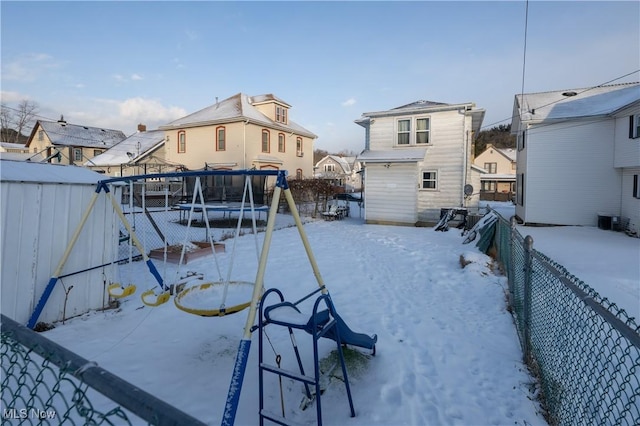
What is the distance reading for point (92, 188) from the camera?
4.98 metres

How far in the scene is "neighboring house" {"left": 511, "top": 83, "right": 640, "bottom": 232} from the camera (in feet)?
41.1

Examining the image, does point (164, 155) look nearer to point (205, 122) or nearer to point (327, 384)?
point (205, 122)

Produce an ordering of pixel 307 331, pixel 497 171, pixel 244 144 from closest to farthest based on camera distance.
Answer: pixel 307 331 → pixel 244 144 → pixel 497 171

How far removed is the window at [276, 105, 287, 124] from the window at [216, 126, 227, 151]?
466 cm

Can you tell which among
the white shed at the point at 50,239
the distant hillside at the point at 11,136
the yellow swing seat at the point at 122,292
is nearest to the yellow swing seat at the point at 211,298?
the yellow swing seat at the point at 122,292

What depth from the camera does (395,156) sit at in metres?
15.0

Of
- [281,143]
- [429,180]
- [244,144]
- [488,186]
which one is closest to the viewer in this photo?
[429,180]

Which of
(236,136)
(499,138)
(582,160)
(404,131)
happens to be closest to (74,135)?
(236,136)

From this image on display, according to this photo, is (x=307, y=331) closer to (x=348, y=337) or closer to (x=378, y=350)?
(x=348, y=337)

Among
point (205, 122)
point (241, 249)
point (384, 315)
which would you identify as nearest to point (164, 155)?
point (205, 122)

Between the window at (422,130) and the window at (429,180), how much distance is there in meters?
1.50

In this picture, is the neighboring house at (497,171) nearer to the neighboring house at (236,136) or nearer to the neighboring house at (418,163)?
the neighboring house at (236,136)

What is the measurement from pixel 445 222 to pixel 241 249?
849 centimetres

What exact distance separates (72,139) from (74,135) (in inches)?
31.6
